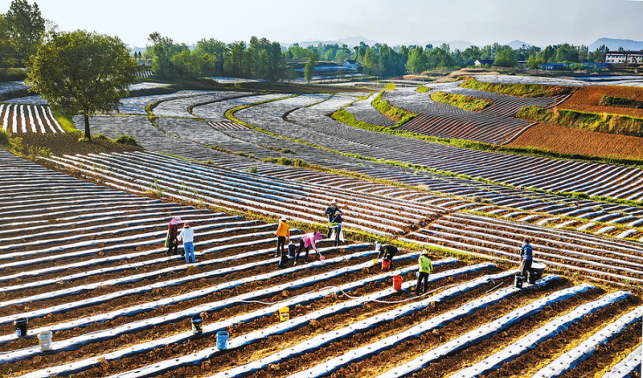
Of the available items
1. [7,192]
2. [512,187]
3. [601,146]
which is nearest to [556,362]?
[7,192]

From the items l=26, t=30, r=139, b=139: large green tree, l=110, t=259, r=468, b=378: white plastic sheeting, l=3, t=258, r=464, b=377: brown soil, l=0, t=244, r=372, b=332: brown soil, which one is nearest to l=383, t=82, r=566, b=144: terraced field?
l=26, t=30, r=139, b=139: large green tree

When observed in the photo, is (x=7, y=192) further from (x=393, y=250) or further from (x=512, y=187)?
(x=512, y=187)

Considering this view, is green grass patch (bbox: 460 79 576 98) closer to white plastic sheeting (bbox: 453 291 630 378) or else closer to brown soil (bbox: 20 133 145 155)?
white plastic sheeting (bbox: 453 291 630 378)

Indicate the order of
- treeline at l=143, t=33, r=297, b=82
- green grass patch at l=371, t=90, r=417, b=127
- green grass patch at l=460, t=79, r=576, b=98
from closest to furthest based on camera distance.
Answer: green grass patch at l=371, t=90, r=417, b=127
green grass patch at l=460, t=79, r=576, b=98
treeline at l=143, t=33, r=297, b=82

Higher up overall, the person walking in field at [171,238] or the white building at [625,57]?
the white building at [625,57]

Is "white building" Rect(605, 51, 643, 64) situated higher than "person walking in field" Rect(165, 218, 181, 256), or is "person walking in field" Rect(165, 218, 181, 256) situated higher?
"white building" Rect(605, 51, 643, 64)

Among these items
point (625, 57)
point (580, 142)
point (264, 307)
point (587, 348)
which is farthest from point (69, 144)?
point (625, 57)

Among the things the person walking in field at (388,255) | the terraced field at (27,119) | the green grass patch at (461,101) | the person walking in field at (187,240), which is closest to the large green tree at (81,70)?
the terraced field at (27,119)

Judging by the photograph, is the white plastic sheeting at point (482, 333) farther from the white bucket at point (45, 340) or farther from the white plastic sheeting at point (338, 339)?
the white bucket at point (45, 340)
